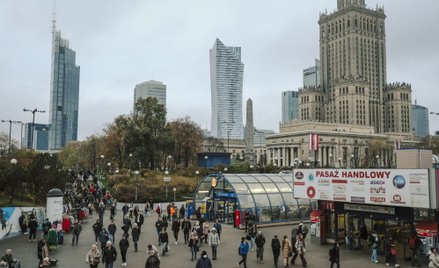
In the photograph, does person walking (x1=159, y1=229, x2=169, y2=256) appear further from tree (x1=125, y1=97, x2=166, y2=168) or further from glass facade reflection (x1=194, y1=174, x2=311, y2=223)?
tree (x1=125, y1=97, x2=166, y2=168)

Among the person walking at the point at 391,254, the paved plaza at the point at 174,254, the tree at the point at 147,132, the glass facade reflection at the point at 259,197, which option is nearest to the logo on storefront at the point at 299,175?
the paved plaza at the point at 174,254

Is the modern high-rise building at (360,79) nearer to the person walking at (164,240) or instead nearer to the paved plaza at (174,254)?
the paved plaza at (174,254)

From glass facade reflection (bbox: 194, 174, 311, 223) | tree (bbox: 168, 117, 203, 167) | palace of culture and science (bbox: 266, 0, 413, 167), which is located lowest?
glass facade reflection (bbox: 194, 174, 311, 223)

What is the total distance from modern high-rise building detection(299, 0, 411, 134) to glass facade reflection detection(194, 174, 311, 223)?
152782mm

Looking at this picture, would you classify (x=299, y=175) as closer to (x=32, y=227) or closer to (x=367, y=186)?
(x=367, y=186)

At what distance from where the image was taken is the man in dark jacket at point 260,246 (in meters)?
20.9

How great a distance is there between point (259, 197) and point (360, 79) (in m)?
159

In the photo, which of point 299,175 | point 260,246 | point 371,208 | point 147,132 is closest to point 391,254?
point 371,208

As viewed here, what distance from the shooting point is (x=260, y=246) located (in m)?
21.1

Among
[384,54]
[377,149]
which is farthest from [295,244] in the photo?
[384,54]

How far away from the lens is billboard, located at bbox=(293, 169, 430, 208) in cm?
1997

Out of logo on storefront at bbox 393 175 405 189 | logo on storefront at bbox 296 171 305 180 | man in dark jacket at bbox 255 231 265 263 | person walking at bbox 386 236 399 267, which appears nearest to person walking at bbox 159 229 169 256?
man in dark jacket at bbox 255 231 265 263

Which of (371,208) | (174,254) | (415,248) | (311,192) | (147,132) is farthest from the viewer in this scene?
(147,132)

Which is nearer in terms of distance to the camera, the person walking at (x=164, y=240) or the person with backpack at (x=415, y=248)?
the person with backpack at (x=415, y=248)
